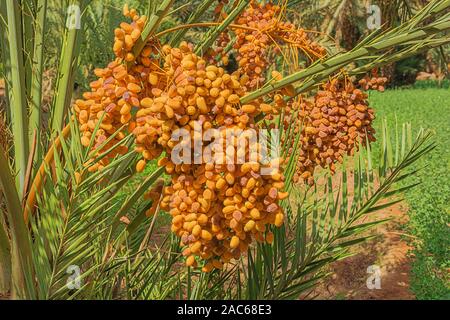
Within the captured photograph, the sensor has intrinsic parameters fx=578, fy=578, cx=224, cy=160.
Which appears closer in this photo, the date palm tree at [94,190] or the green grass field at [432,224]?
the date palm tree at [94,190]

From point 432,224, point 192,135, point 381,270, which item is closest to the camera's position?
point 192,135

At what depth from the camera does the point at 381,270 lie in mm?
4711

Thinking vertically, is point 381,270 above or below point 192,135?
below

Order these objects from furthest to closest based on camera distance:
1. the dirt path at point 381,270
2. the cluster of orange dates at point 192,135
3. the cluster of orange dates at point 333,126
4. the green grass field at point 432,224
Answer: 1. the dirt path at point 381,270
2. the green grass field at point 432,224
3. the cluster of orange dates at point 333,126
4. the cluster of orange dates at point 192,135

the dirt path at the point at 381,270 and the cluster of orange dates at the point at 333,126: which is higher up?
the cluster of orange dates at the point at 333,126

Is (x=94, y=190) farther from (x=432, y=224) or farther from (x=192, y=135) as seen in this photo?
(x=432, y=224)

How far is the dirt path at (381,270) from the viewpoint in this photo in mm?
4324

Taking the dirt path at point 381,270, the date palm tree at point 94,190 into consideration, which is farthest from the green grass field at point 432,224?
the date palm tree at point 94,190

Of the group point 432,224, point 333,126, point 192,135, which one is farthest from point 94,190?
point 432,224

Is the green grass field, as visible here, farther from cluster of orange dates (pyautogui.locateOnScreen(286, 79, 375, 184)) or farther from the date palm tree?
the date palm tree

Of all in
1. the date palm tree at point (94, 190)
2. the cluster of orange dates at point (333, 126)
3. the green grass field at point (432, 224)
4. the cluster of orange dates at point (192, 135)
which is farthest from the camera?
the green grass field at point (432, 224)

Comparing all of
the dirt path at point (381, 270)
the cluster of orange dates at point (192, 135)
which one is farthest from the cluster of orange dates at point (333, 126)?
the dirt path at point (381, 270)

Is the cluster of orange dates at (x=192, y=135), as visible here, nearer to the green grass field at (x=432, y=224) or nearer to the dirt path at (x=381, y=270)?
the green grass field at (x=432, y=224)
